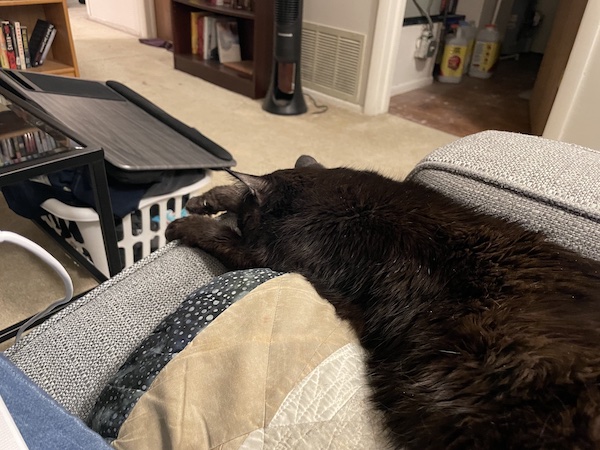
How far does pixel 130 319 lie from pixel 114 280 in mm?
100

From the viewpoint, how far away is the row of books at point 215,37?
3.12m

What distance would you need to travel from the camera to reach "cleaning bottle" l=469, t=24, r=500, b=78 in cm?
345

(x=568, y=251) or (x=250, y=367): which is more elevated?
(x=568, y=251)

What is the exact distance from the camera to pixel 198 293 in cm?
68

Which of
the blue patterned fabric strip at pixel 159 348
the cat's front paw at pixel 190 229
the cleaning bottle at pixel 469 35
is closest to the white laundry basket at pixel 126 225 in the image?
the cat's front paw at pixel 190 229

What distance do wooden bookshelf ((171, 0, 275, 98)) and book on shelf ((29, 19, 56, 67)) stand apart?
2.83ft

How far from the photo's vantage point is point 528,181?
69cm

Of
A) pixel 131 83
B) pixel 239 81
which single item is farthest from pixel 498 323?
pixel 131 83

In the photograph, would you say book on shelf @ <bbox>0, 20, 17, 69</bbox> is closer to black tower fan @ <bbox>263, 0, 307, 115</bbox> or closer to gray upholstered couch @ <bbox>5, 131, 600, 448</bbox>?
black tower fan @ <bbox>263, 0, 307, 115</bbox>

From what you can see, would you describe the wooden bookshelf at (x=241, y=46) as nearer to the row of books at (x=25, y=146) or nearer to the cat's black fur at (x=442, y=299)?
the row of books at (x=25, y=146)

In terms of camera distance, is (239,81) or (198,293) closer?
(198,293)

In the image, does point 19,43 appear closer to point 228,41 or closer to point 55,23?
point 55,23

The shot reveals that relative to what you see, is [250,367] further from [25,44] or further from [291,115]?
[25,44]

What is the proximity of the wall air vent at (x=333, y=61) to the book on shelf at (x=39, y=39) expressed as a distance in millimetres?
1560
